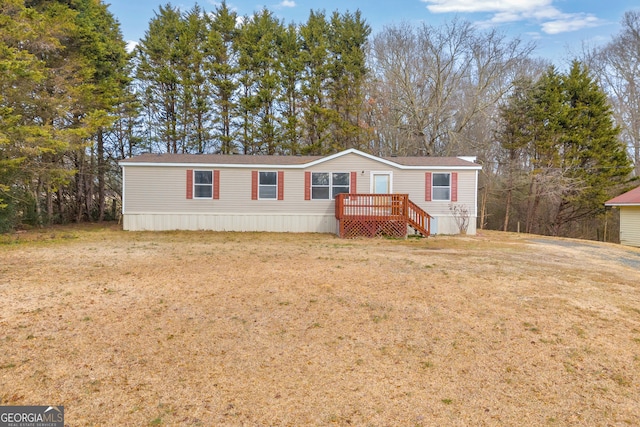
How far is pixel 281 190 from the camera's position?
45.5 feet

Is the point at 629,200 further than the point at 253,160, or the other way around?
the point at 629,200

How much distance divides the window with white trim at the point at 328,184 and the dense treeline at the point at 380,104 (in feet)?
22.0

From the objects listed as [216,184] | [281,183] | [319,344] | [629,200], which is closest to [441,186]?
[281,183]

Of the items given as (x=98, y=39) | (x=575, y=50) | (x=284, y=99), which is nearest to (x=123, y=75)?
(x=98, y=39)

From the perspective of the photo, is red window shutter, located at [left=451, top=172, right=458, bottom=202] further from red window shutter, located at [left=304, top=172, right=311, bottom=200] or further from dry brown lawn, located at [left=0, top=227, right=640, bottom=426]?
dry brown lawn, located at [left=0, top=227, right=640, bottom=426]

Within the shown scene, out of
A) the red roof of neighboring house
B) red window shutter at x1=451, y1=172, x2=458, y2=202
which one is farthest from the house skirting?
the red roof of neighboring house

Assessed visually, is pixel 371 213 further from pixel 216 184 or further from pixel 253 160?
pixel 216 184

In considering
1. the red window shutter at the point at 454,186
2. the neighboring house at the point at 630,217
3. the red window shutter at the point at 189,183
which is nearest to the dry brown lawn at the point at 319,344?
the red window shutter at the point at 189,183

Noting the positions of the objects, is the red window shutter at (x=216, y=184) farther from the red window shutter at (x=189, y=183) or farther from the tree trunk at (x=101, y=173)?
Result: the tree trunk at (x=101, y=173)

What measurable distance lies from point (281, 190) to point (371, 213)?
12.3ft

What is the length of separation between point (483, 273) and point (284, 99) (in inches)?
659

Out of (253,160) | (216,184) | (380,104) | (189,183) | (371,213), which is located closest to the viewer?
(371,213)

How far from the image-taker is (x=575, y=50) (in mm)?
21250

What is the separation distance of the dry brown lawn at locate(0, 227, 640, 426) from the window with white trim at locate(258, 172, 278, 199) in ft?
23.4
